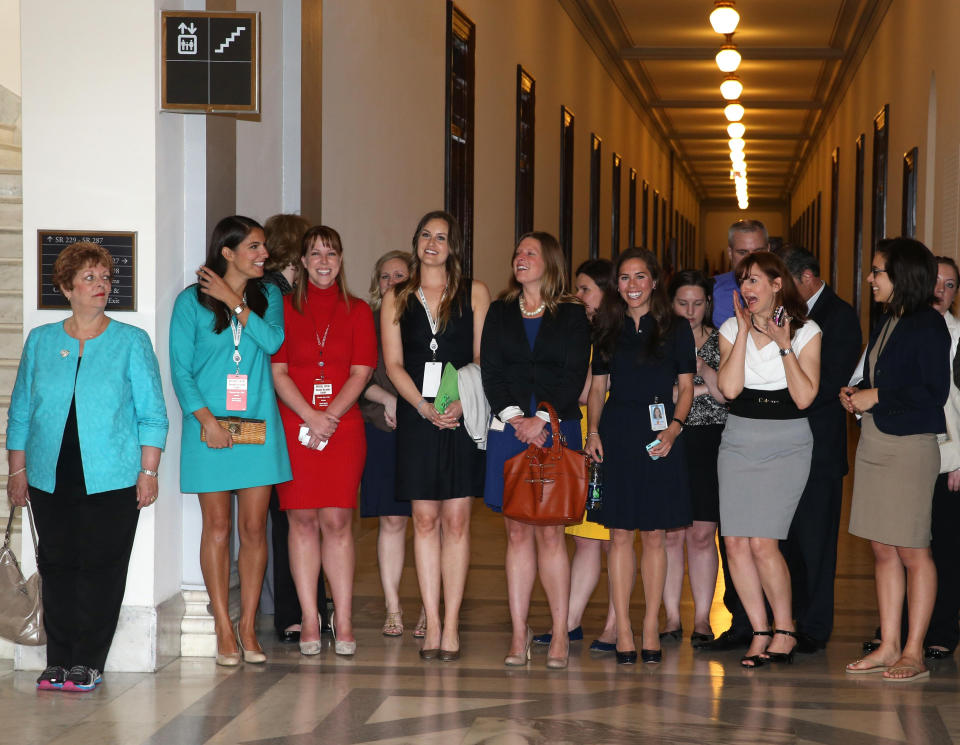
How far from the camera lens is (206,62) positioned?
15.5ft

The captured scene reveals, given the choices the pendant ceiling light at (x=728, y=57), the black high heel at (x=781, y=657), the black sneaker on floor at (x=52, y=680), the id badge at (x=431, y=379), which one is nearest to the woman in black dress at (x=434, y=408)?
the id badge at (x=431, y=379)

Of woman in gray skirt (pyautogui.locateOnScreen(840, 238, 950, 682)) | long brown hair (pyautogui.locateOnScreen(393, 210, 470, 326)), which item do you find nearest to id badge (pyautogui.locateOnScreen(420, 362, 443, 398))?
long brown hair (pyautogui.locateOnScreen(393, 210, 470, 326))

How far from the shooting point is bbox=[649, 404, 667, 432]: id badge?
15.7 feet

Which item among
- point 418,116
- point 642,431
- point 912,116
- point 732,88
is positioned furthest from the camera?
point 732,88

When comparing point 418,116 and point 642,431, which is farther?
point 418,116

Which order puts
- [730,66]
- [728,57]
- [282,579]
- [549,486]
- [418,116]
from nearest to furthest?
1. [549,486]
2. [282,579]
3. [418,116]
4. [728,57]
5. [730,66]

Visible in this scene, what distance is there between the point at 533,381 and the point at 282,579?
1478mm

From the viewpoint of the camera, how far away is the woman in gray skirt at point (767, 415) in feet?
15.6

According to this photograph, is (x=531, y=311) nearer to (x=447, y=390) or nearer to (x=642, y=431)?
(x=447, y=390)

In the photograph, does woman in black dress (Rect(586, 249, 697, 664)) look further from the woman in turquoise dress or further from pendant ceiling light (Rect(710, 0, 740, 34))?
pendant ceiling light (Rect(710, 0, 740, 34))

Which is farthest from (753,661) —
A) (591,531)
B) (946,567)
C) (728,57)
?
(728,57)

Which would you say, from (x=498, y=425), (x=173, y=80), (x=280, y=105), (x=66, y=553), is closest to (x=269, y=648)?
(x=66, y=553)

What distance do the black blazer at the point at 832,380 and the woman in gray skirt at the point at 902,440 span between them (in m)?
0.23

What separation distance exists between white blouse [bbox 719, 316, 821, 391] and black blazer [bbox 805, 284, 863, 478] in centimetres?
22
